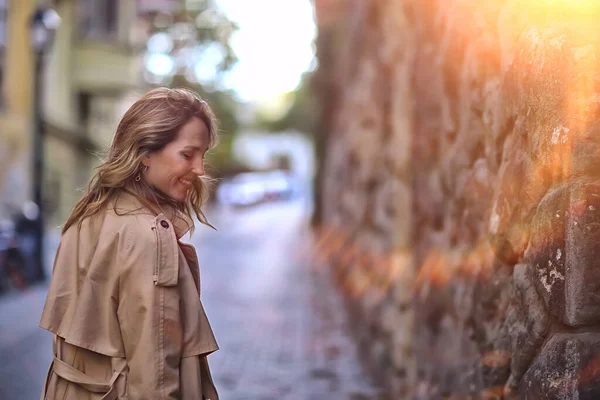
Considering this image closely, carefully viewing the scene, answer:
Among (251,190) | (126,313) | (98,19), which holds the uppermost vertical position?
(98,19)

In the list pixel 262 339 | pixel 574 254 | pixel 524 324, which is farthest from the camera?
pixel 262 339

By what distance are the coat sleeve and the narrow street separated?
3.92 metres

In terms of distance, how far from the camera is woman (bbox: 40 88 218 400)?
2.06 meters

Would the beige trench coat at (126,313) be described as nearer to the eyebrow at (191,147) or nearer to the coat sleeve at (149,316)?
the coat sleeve at (149,316)

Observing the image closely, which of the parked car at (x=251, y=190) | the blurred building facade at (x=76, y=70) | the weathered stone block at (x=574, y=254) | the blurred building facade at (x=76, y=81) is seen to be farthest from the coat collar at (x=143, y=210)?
the parked car at (x=251, y=190)

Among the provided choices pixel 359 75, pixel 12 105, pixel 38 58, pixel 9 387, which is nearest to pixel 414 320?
pixel 9 387

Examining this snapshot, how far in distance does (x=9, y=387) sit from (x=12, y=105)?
39.9ft

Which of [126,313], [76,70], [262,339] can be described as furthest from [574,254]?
[76,70]

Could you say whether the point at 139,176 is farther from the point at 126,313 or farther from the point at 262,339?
the point at 262,339

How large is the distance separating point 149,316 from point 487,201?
5.30 feet

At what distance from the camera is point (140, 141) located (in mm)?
2246

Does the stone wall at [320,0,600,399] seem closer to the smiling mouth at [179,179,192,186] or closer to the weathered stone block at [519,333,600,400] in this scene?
the weathered stone block at [519,333,600,400]

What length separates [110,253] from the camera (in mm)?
2141

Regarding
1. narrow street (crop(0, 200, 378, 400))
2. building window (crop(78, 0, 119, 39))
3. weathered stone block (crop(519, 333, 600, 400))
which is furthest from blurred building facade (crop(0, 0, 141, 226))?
weathered stone block (crop(519, 333, 600, 400))
